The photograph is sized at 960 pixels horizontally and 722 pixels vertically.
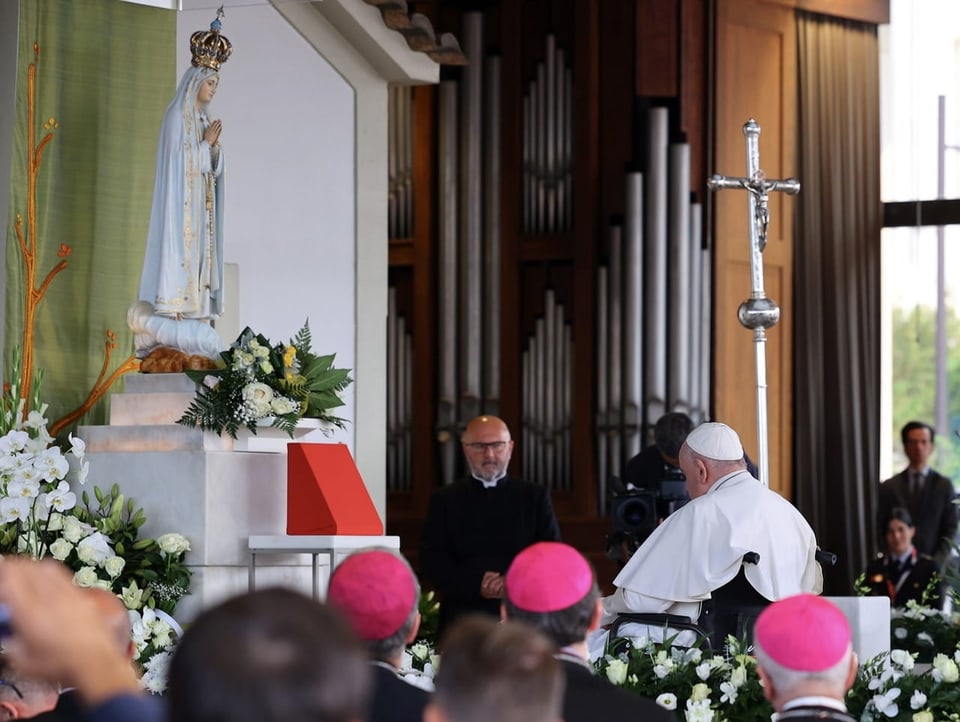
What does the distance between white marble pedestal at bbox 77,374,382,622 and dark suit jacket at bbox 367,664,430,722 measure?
3405 mm

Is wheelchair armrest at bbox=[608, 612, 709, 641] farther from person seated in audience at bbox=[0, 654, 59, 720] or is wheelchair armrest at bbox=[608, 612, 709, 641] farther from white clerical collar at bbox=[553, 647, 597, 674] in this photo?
person seated in audience at bbox=[0, 654, 59, 720]

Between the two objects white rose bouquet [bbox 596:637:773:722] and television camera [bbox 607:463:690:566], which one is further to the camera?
television camera [bbox 607:463:690:566]

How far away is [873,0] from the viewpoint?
12797 mm

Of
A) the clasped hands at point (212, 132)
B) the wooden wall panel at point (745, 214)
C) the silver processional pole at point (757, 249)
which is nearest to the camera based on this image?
the clasped hands at point (212, 132)

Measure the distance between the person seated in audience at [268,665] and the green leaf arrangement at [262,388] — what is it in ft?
15.9

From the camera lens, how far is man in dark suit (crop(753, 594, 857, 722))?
3303 millimetres

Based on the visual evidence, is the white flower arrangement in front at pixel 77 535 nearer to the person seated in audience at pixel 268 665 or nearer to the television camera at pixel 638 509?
the television camera at pixel 638 509

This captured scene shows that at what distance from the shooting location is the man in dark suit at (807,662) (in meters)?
3.30

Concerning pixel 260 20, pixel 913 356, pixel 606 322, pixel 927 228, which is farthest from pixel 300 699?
pixel 913 356

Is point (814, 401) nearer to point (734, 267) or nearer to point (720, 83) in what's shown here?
point (734, 267)

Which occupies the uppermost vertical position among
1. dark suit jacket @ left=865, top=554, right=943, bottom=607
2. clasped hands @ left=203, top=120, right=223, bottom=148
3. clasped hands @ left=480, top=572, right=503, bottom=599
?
clasped hands @ left=203, top=120, right=223, bottom=148

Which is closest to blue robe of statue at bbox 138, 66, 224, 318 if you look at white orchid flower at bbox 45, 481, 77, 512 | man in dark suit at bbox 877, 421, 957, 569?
white orchid flower at bbox 45, 481, 77, 512

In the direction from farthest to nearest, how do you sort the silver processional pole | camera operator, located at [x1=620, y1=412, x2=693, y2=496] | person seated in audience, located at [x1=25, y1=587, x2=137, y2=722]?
1. camera operator, located at [x1=620, y1=412, x2=693, y2=496]
2. the silver processional pole
3. person seated in audience, located at [x1=25, y1=587, x2=137, y2=722]

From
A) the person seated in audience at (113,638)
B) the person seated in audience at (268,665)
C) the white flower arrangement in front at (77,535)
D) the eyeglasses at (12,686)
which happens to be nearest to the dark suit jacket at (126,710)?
the person seated in audience at (268,665)
